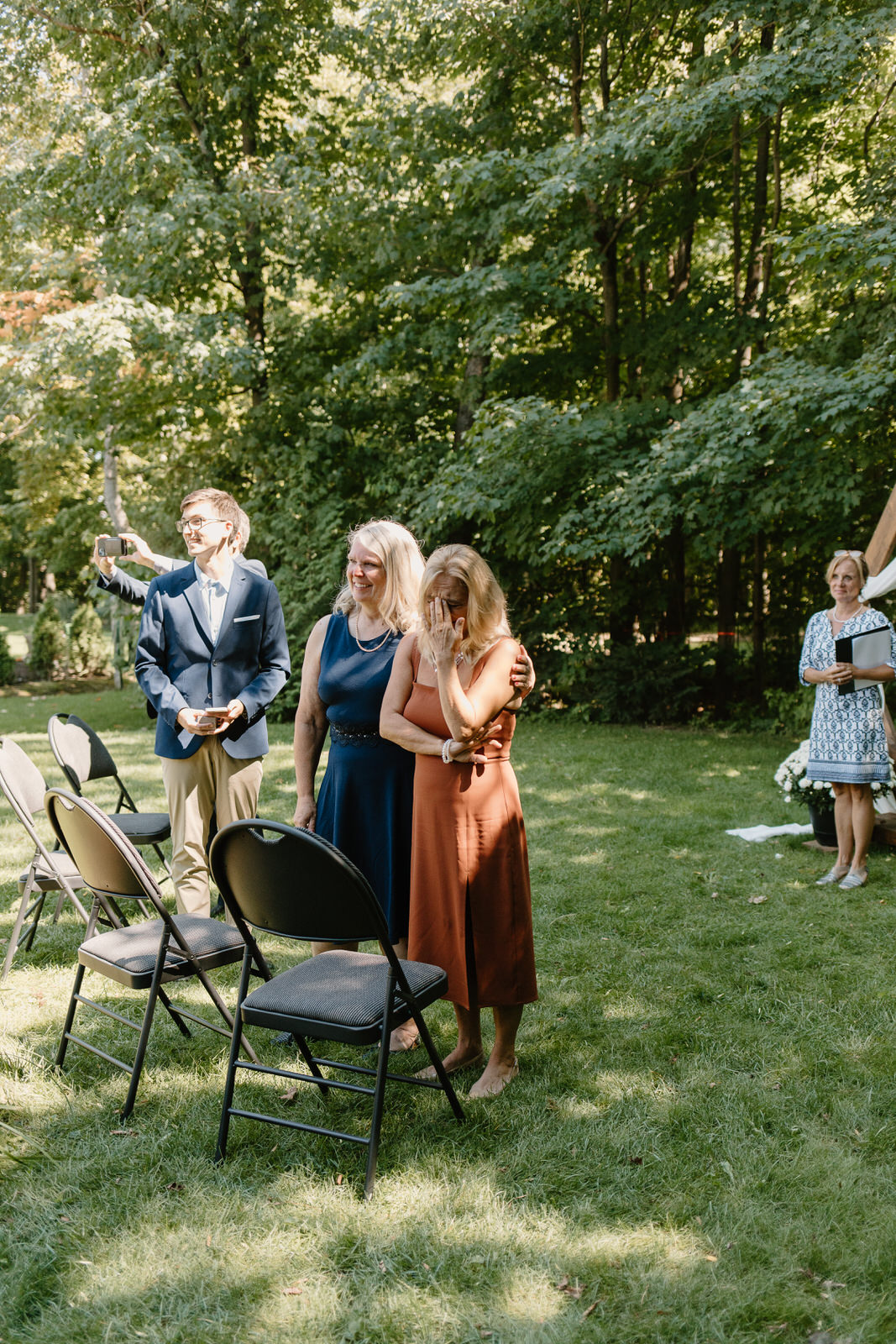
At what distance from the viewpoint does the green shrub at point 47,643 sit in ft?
65.3

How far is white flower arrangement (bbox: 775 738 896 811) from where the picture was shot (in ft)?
19.8

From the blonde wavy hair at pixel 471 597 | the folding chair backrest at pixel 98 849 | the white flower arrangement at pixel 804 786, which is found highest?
the blonde wavy hair at pixel 471 597

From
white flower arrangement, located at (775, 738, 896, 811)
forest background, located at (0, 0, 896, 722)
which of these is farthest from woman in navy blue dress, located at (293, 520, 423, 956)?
forest background, located at (0, 0, 896, 722)

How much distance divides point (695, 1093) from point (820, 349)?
8.68 metres

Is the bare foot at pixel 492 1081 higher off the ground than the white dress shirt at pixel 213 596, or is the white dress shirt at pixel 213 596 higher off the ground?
the white dress shirt at pixel 213 596

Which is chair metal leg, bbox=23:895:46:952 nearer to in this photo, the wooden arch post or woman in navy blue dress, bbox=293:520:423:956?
woman in navy blue dress, bbox=293:520:423:956

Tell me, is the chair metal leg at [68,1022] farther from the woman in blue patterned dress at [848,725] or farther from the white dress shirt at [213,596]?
the woman in blue patterned dress at [848,725]

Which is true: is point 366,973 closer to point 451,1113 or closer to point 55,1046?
point 451,1113

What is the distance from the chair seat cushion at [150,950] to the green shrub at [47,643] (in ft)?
59.3

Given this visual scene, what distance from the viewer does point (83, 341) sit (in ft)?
34.4

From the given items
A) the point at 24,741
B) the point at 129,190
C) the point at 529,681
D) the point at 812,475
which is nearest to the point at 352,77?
the point at 129,190

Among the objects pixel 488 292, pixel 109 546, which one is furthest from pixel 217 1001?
pixel 488 292

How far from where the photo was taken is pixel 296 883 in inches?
101

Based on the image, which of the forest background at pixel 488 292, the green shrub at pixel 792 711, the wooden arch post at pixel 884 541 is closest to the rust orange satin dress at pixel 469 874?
the wooden arch post at pixel 884 541
